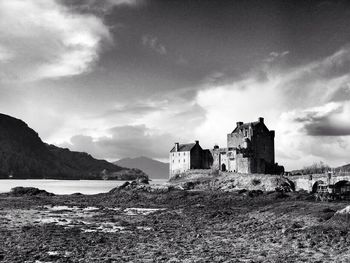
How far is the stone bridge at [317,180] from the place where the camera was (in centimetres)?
4781

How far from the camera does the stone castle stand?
72.6 metres

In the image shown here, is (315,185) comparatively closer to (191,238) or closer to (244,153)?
(244,153)

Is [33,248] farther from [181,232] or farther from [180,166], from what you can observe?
[180,166]

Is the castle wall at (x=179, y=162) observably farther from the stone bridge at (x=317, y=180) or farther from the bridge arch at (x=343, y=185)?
the bridge arch at (x=343, y=185)

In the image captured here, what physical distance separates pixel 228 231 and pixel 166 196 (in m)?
31.5

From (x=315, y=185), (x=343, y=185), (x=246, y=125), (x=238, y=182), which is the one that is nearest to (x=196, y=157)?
(x=246, y=125)

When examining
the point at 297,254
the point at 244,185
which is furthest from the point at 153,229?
the point at 244,185

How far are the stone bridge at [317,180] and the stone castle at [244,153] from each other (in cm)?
1711

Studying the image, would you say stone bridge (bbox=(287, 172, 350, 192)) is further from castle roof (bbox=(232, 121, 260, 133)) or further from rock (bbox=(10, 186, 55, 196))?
rock (bbox=(10, 186, 55, 196))

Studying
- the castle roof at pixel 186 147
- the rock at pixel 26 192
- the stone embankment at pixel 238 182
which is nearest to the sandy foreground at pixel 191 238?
the stone embankment at pixel 238 182

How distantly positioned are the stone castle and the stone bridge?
17113mm

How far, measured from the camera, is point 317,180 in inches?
2015

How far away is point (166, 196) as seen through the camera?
56219 mm

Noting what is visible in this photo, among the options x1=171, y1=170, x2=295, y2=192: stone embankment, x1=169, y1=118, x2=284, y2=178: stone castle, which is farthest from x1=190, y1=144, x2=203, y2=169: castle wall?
x1=171, y1=170, x2=295, y2=192: stone embankment
